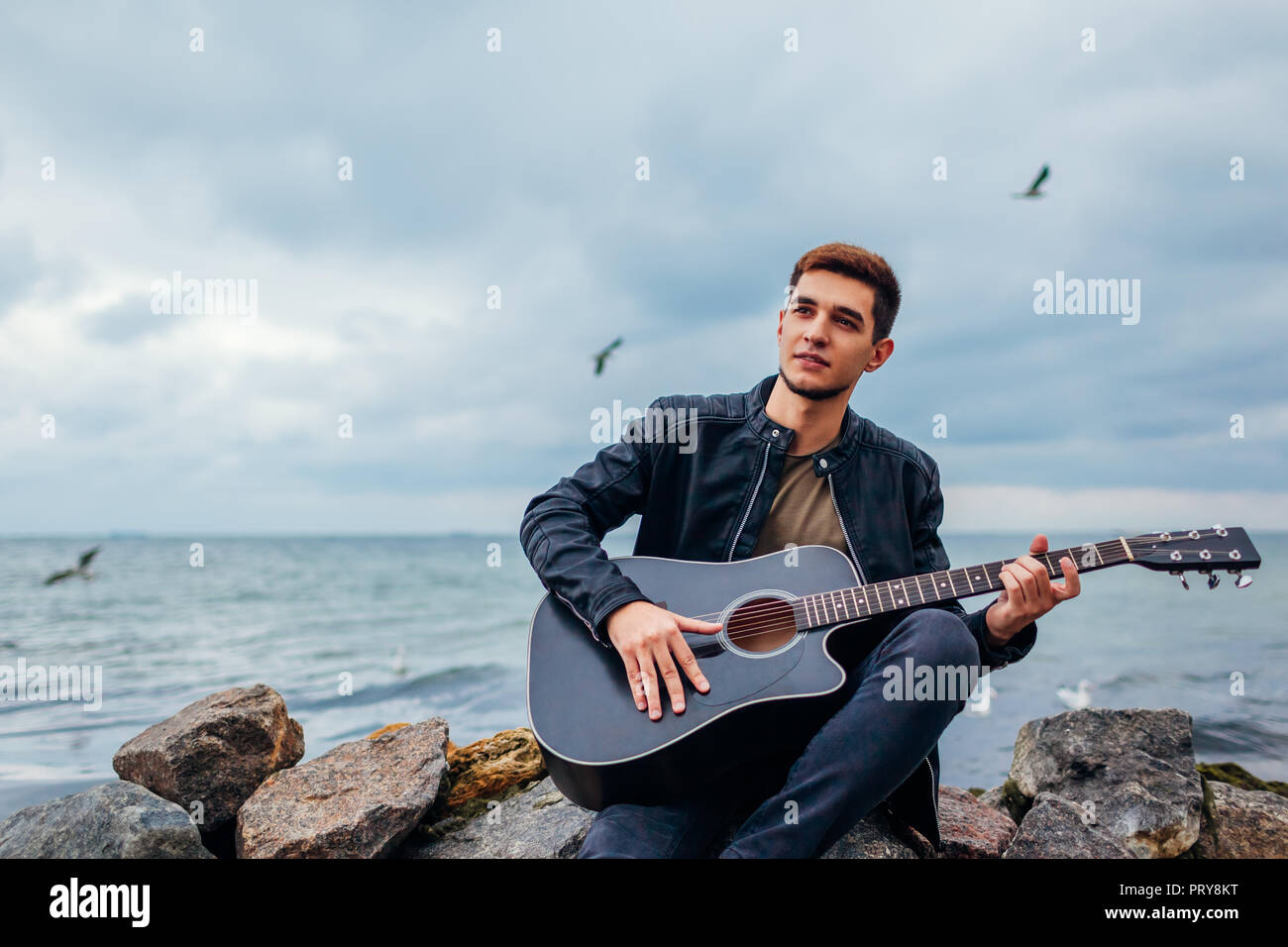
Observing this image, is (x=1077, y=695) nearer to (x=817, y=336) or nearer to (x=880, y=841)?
(x=880, y=841)

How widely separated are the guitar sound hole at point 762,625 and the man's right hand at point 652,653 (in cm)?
23

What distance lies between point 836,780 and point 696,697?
0.48 meters

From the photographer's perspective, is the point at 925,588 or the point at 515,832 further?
the point at 515,832

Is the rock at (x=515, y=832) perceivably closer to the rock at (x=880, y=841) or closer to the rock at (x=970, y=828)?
the rock at (x=880, y=841)

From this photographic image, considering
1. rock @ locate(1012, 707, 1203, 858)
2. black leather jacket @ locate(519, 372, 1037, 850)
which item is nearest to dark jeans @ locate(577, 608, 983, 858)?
black leather jacket @ locate(519, 372, 1037, 850)

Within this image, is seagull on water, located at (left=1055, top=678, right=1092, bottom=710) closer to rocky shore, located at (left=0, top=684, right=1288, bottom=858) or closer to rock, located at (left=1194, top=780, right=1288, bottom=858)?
rock, located at (left=1194, top=780, right=1288, bottom=858)

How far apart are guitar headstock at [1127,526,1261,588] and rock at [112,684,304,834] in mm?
3556

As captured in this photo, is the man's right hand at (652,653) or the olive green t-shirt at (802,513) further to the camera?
the olive green t-shirt at (802,513)

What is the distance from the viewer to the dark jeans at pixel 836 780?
7.59 feet

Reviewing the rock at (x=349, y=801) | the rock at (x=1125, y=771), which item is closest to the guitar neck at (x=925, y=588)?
the rock at (x=1125, y=771)

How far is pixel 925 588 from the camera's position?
277 centimetres

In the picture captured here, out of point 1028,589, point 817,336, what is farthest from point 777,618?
point 817,336
